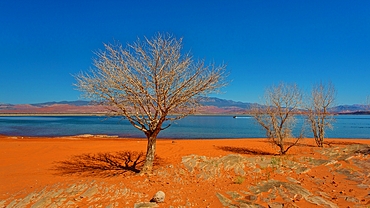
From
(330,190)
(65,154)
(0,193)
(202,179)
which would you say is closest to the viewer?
(330,190)

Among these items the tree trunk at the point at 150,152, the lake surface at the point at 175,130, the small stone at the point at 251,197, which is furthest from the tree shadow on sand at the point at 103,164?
the small stone at the point at 251,197

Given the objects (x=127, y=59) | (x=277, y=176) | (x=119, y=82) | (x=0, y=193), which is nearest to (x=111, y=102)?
(x=119, y=82)

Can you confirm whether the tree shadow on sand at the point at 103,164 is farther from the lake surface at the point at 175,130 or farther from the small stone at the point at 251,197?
the small stone at the point at 251,197

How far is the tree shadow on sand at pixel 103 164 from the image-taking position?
401 inches

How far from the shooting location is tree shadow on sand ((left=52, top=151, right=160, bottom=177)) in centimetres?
1019

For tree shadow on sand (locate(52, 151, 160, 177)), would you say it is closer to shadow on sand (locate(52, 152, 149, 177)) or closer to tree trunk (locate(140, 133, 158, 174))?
shadow on sand (locate(52, 152, 149, 177))

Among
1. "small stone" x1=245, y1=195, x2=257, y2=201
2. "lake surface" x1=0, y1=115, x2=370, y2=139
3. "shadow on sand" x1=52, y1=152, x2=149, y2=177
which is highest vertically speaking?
"lake surface" x1=0, y1=115, x2=370, y2=139

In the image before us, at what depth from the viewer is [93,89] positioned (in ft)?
30.3

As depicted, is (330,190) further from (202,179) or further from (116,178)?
(116,178)

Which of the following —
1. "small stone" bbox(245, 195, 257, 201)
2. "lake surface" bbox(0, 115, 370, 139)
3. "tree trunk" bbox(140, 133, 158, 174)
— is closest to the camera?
"small stone" bbox(245, 195, 257, 201)

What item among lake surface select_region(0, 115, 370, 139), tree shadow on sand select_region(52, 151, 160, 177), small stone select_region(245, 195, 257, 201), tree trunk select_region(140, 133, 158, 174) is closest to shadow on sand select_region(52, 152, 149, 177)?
tree shadow on sand select_region(52, 151, 160, 177)

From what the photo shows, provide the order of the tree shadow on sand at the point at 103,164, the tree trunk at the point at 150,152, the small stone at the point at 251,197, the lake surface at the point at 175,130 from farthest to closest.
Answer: the lake surface at the point at 175,130 → the tree shadow on sand at the point at 103,164 → the tree trunk at the point at 150,152 → the small stone at the point at 251,197

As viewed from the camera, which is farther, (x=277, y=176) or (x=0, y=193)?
(x=277, y=176)

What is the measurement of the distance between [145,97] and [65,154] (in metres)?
8.15
